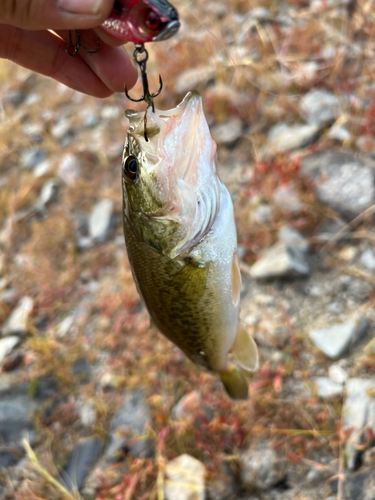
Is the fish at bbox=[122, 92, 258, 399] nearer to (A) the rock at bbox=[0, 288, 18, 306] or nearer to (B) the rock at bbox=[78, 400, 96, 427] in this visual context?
(B) the rock at bbox=[78, 400, 96, 427]

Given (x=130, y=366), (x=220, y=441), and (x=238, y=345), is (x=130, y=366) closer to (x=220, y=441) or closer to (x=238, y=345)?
(x=220, y=441)

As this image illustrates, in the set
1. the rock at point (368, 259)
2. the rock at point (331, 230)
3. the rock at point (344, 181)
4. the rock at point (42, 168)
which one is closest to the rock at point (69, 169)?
the rock at point (42, 168)

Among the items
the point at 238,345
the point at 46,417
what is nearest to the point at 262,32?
the point at 238,345

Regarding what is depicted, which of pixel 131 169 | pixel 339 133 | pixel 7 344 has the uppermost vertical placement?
pixel 131 169

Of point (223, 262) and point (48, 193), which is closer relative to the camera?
point (223, 262)

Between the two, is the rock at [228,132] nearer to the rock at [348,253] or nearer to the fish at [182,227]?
the rock at [348,253]

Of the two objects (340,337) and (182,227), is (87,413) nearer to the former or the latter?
(340,337)

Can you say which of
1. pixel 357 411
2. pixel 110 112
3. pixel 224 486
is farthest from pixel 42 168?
pixel 357 411
